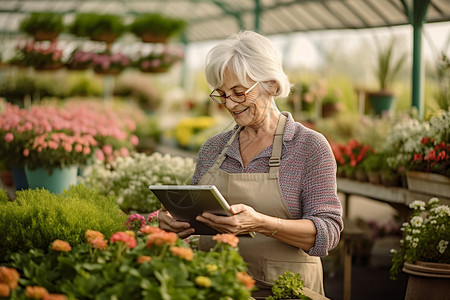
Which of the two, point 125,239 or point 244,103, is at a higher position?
point 244,103

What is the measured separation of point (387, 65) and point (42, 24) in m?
4.02

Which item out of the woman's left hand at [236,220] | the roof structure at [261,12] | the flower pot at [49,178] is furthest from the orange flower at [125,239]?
the roof structure at [261,12]

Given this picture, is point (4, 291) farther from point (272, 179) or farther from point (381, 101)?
point (381, 101)

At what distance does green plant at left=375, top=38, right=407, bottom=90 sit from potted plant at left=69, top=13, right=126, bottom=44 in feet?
9.91

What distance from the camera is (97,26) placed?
6.70 meters

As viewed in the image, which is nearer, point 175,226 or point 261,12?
point 175,226

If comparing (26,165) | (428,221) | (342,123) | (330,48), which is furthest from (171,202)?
(330,48)

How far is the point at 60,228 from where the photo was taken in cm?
175

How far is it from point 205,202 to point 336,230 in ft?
1.71

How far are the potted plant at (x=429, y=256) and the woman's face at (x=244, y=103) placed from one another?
960mm

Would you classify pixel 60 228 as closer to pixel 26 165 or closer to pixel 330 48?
pixel 26 165

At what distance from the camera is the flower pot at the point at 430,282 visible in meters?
2.40

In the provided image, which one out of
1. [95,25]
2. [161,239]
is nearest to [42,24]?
[95,25]

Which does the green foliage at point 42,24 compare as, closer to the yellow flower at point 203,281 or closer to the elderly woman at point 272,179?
the elderly woman at point 272,179
